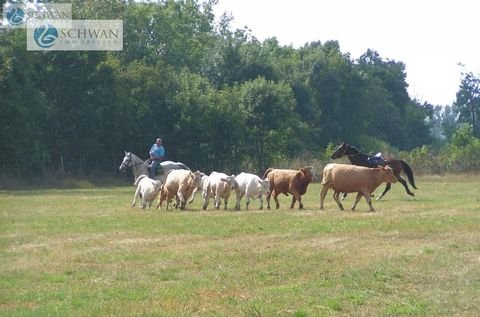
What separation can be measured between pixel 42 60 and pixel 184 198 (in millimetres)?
26051

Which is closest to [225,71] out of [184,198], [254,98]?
[254,98]

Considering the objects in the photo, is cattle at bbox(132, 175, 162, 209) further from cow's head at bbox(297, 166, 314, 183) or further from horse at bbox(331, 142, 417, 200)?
horse at bbox(331, 142, 417, 200)

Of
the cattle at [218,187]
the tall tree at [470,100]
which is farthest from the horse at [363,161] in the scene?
the tall tree at [470,100]

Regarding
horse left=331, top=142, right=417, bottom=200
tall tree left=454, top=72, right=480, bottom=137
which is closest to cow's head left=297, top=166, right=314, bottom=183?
horse left=331, top=142, right=417, bottom=200

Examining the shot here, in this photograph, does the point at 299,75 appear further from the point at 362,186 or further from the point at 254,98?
the point at 362,186

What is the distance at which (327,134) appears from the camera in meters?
85.6

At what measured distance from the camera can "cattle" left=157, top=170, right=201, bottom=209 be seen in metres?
27.6

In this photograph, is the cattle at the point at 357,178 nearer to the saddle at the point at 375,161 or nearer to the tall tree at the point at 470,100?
the saddle at the point at 375,161

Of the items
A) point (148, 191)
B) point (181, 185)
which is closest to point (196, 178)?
point (181, 185)

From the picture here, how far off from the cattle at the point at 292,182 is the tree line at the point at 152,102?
74.5ft
